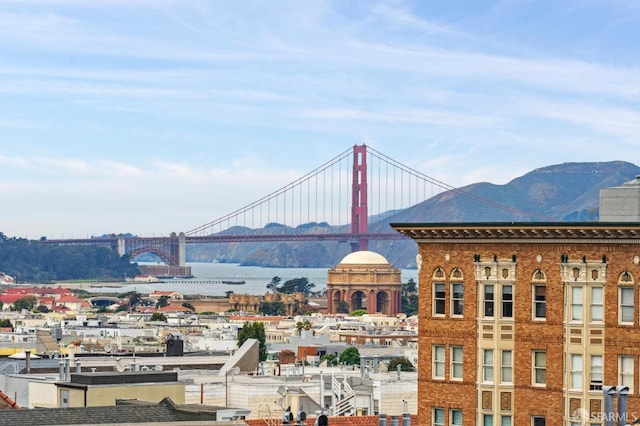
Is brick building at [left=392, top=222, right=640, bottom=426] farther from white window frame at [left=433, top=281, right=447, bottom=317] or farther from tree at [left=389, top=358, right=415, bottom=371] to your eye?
tree at [left=389, top=358, right=415, bottom=371]

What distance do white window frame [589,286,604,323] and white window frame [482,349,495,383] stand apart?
8.37 feet

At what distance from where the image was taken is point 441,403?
48.3 meters

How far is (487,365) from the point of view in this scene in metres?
48.0

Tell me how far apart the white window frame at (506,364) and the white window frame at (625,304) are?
9.07 ft

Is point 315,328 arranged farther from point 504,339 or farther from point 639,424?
point 639,424

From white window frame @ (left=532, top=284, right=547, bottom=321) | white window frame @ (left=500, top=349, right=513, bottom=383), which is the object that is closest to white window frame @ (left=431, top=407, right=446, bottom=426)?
white window frame @ (left=500, top=349, right=513, bottom=383)

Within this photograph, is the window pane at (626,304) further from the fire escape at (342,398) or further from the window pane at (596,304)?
the fire escape at (342,398)

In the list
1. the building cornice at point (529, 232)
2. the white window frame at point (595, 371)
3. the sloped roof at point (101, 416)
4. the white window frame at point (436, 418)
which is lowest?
the white window frame at point (436, 418)

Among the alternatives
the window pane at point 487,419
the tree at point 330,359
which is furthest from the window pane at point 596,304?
the tree at point 330,359

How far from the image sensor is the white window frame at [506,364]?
47.6 metres

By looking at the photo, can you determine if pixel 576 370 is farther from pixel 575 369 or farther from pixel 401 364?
pixel 401 364

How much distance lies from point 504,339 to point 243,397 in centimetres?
2463

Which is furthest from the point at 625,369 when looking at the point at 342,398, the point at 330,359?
the point at 330,359

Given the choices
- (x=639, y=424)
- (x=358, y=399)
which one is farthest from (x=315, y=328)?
(x=639, y=424)
